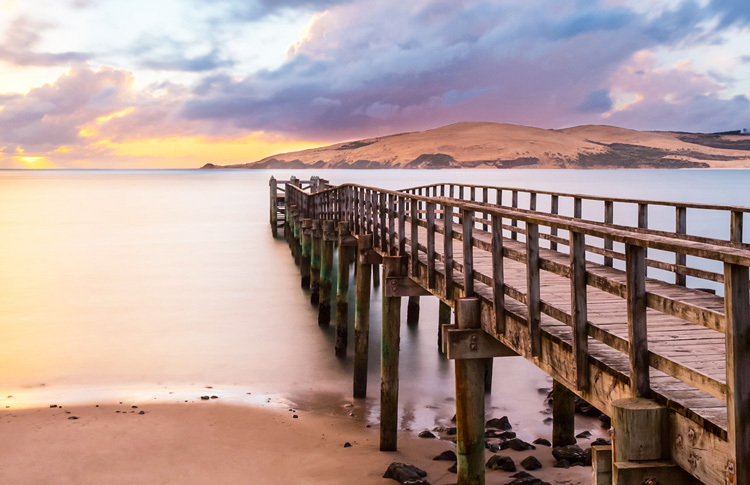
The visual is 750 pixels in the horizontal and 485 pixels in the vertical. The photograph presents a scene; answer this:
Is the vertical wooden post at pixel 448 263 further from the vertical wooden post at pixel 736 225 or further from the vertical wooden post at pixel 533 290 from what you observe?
the vertical wooden post at pixel 736 225

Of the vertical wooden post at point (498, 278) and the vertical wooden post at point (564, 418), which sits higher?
the vertical wooden post at point (498, 278)

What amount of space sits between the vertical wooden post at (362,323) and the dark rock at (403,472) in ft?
11.7

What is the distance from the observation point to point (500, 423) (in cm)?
1002

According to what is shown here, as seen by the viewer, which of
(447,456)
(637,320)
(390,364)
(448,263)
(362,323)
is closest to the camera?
(637,320)

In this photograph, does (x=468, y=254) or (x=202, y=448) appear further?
(x=202, y=448)

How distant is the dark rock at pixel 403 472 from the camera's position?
788cm

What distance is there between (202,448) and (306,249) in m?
12.5

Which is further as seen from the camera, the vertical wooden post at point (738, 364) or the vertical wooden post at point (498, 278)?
the vertical wooden post at point (498, 278)

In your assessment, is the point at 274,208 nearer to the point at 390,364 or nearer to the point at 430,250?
the point at 390,364

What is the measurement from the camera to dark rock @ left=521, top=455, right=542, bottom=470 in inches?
322

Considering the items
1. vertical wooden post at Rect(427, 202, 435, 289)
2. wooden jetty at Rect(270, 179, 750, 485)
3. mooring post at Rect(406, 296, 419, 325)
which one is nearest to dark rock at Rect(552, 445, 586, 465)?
wooden jetty at Rect(270, 179, 750, 485)

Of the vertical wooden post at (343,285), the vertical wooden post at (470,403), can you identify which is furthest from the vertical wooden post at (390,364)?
the vertical wooden post at (343,285)

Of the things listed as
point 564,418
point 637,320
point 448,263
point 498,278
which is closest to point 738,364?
point 637,320

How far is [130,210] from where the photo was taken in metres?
61.1
